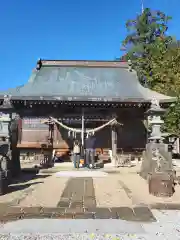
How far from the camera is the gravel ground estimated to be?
3371 mm

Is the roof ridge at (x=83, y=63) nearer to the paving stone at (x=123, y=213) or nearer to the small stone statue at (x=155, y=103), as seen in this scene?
the small stone statue at (x=155, y=103)

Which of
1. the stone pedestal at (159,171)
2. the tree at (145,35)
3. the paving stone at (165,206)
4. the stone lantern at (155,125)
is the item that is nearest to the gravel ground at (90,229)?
the paving stone at (165,206)

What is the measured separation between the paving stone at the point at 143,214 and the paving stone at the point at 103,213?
49 cm

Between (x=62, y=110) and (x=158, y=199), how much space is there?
858 centimetres

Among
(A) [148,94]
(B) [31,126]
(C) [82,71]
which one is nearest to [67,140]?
(B) [31,126]

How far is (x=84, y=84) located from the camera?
1402cm

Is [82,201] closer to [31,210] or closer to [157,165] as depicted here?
[31,210]

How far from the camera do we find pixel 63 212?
444 centimetres

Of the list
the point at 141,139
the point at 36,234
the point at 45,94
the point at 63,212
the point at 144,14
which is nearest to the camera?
the point at 36,234

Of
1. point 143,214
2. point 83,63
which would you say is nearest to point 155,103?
point 83,63

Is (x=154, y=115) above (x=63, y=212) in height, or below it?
above

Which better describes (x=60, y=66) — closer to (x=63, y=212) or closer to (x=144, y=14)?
(x=63, y=212)

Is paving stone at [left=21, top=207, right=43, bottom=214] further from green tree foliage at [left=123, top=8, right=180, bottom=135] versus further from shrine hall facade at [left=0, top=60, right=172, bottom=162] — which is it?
green tree foliage at [left=123, top=8, right=180, bottom=135]

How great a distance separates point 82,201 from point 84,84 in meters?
9.59
